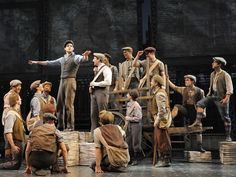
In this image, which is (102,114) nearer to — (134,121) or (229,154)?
(134,121)

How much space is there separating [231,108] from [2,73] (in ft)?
26.6

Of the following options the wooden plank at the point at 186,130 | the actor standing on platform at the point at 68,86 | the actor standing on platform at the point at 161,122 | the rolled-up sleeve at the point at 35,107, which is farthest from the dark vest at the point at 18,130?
the wooden plank at the point at 186,130

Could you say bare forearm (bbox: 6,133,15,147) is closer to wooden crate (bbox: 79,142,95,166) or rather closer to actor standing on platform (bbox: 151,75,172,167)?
wooden crate (bbox: 79,142,95,166)

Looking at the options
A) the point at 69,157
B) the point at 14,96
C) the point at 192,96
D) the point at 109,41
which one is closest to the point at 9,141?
the point at 14,96

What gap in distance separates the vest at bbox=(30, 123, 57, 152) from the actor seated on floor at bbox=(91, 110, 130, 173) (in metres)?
0.71

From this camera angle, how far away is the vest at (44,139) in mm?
5742

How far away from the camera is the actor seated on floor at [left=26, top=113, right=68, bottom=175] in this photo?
5.75 m

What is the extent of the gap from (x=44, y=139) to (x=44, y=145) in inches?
3.7

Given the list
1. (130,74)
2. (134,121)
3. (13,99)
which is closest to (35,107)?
(13,99)

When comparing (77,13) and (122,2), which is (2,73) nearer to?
(77,13)

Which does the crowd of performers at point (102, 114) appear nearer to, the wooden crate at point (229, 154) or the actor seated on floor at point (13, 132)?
the actor seated on floor at point (13, 132)

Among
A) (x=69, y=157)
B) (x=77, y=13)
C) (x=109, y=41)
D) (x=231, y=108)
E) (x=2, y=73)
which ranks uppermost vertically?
(x=77, y=13)

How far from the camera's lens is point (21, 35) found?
544 inches

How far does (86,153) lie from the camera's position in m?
→ 7.79
